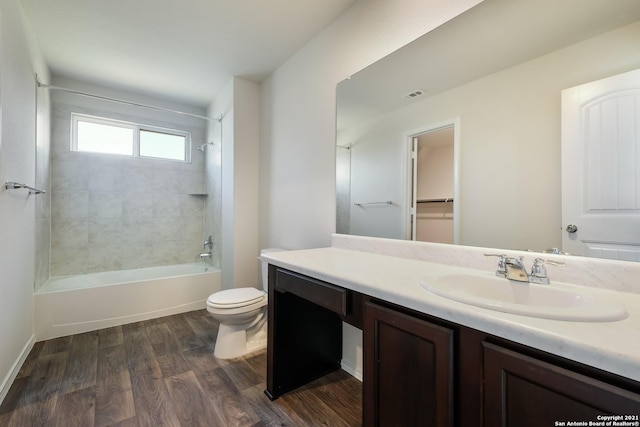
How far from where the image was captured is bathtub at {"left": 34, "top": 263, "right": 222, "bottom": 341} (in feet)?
7.43

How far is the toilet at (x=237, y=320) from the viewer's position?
1.90 m

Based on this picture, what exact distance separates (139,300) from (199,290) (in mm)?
552

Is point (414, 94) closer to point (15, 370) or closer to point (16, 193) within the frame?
point (16, 193)

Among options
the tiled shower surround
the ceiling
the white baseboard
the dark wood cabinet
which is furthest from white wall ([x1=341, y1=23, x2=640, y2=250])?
the tiled shower surround

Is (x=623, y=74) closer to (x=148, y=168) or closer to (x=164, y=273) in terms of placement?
(x=164, y=273)

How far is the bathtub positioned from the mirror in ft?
7.55

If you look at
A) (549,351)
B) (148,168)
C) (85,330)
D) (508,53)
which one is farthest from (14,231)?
(508,53)

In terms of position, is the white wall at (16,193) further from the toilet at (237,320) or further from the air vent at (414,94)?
the air vent at (414,94)

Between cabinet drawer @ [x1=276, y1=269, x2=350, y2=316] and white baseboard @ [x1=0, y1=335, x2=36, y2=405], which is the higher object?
cabinet drawer @ [x1=276, y1=269, x2=350, y2=316]

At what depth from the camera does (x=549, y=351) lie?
0.56 metres

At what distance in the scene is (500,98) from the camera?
115 centimetres

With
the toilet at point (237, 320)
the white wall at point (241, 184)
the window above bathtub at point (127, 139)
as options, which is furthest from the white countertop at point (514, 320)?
the window above bathtub at point (127, 139)

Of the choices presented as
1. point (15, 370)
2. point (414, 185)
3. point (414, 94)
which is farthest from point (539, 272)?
point (15, 370)

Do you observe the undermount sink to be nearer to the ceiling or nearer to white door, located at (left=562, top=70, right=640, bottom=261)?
white door, located at (left=562, top=70, right=640, bottom=261)
